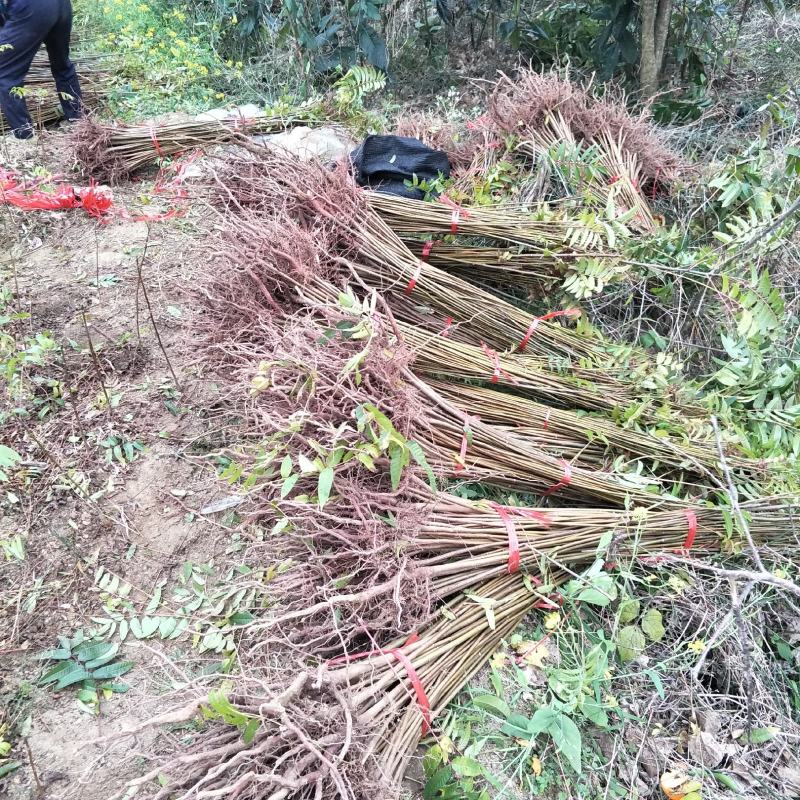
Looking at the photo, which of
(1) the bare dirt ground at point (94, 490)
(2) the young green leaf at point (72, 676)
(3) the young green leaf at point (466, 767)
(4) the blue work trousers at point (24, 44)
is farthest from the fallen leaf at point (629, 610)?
(4) the blue work trousers at point (24, 44)

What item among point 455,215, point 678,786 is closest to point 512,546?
point 678,786

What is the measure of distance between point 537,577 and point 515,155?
2416 millimetres

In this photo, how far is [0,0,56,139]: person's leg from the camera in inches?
165

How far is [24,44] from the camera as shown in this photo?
428 cm

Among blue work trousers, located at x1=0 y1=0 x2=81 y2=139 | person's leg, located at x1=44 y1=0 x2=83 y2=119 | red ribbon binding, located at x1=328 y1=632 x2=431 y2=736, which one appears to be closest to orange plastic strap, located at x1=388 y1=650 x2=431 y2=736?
red ribbon binding, located at x1=328 y1=632 x2=431 y2=736

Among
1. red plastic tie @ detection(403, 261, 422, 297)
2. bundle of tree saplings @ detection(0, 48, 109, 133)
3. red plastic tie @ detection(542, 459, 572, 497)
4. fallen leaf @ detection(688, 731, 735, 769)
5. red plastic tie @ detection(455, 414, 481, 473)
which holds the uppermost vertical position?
bundle of tree saplings @ detection(0, 48, 109, 133)

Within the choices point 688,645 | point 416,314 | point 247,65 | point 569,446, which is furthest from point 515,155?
point 247,65

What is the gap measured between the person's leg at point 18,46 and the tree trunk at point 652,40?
4256 mm

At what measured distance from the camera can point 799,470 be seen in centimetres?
205

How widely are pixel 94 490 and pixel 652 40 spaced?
4698 mm

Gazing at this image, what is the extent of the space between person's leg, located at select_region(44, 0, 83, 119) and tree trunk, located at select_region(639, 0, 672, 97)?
4.22 m

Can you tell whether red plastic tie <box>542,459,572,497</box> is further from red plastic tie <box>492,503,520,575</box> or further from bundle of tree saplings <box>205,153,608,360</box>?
bundle of tree saplings <box>205,153,608,360</box>

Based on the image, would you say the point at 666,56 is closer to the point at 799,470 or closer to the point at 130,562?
the point at 799,470

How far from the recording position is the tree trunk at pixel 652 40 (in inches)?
165
